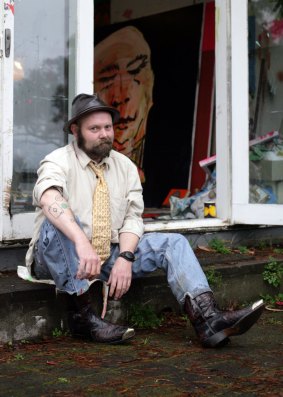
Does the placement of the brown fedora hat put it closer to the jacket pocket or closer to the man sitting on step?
the man sitting on step

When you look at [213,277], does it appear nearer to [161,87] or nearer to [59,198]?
[59,198]

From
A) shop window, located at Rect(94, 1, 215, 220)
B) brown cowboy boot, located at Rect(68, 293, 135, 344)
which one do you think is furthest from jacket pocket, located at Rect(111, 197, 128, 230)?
shop window, located at Rect(94, 1, 215, 220)

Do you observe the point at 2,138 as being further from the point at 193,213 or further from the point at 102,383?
the point at 193,213

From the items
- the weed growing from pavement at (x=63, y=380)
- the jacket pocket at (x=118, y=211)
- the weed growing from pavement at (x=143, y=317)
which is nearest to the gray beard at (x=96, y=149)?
the jacket pocket at (x=118, y=211)

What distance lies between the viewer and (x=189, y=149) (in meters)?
8.04

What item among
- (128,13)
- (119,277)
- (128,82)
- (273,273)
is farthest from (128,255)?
(128,13)

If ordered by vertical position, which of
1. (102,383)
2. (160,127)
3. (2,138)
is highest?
(160,127)

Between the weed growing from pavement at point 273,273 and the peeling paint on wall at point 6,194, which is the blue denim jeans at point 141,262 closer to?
the peeling paint on wall at point 6,194

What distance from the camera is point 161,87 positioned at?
8.34 metres

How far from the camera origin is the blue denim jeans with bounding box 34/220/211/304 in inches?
138

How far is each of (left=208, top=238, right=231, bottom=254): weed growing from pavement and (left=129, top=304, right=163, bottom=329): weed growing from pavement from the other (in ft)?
3.99

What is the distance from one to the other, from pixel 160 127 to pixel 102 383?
5.70 metres

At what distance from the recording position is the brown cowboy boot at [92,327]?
141 inches

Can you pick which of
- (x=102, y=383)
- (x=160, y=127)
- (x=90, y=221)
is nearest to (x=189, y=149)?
(x=160, y=127)
